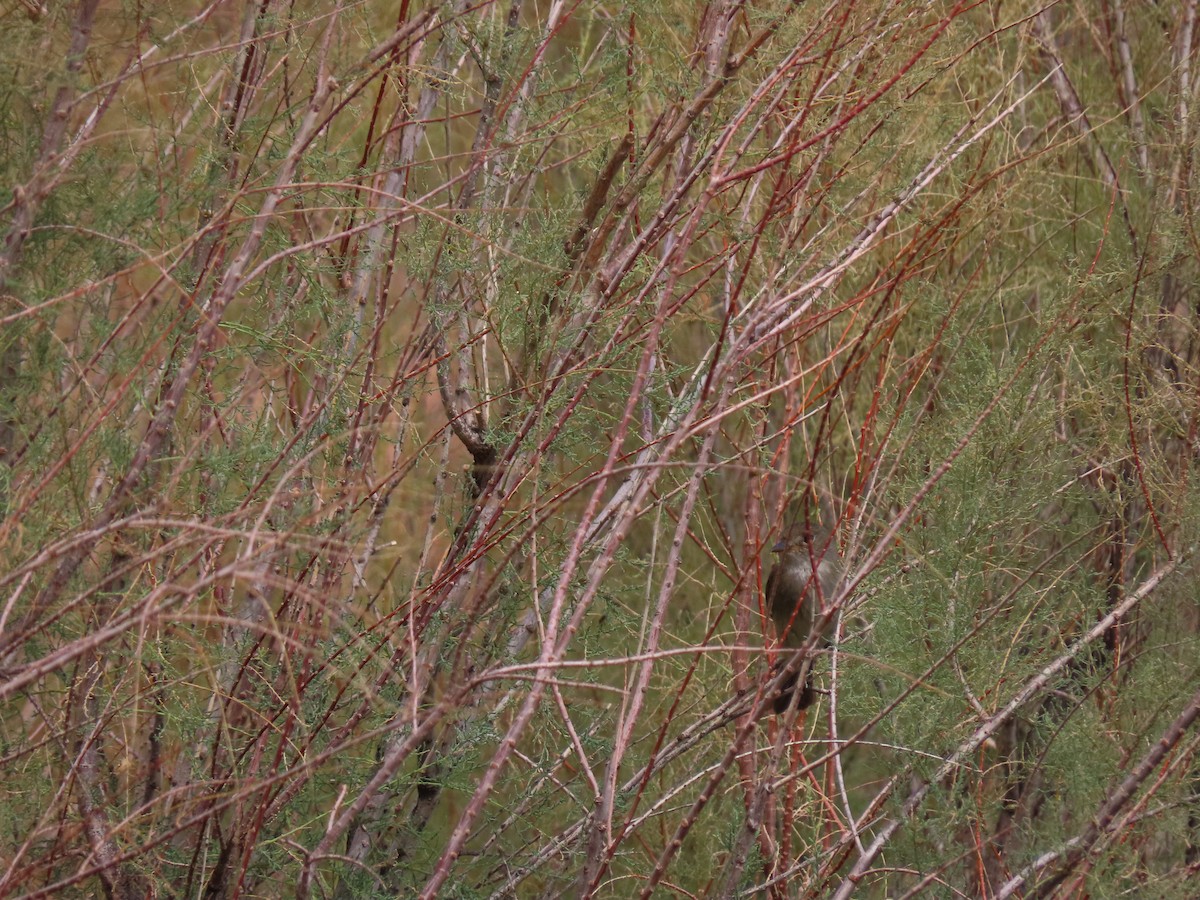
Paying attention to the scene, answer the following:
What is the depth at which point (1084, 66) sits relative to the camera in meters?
4.36

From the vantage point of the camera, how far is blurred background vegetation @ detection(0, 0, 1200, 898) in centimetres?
171

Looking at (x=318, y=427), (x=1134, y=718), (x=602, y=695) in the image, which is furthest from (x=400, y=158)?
(x=602, y=695)

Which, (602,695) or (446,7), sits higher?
(446,7)

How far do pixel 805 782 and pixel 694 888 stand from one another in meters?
1.37

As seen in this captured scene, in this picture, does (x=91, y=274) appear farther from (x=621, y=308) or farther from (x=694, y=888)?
(x=694, y=888)

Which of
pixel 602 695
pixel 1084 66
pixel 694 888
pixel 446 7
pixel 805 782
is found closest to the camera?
pixel 446 7

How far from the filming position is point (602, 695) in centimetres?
532

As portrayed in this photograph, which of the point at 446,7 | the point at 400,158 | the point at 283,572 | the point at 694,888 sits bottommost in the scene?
the point at 694,888

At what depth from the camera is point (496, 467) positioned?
1.98 m

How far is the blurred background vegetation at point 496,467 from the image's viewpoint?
5.61 feet

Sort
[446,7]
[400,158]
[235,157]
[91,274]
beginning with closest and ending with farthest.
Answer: [91,274], [235,157], [446,7], [400,158]

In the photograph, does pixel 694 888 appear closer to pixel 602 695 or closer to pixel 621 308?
pixel 602 695

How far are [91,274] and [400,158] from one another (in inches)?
33.2

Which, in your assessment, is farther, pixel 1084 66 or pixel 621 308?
pixel 1084 66
